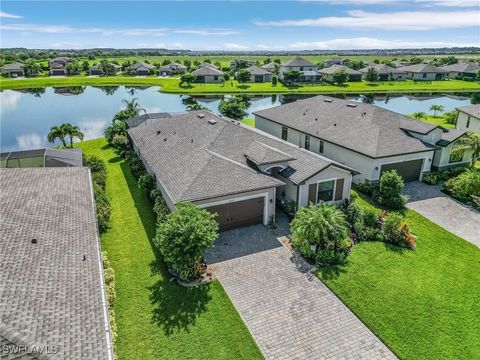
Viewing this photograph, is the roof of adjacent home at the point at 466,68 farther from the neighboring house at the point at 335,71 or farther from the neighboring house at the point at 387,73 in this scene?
the neighboring house at the point at 335,71

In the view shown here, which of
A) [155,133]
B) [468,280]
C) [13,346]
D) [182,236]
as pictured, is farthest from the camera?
[155,133]

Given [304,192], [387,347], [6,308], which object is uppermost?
[6,308]

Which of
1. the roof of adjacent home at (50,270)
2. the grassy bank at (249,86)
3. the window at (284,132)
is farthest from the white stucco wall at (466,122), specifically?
the grassy bank at (249,86)

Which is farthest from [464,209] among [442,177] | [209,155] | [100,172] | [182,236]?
[100,172]

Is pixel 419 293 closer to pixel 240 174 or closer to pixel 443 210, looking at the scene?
pixel 443 210

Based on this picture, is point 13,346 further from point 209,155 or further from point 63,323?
point 209,155

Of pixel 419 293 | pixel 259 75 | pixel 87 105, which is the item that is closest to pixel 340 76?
pixel 259 75

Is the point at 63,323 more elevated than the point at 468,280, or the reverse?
the point at 63,323
